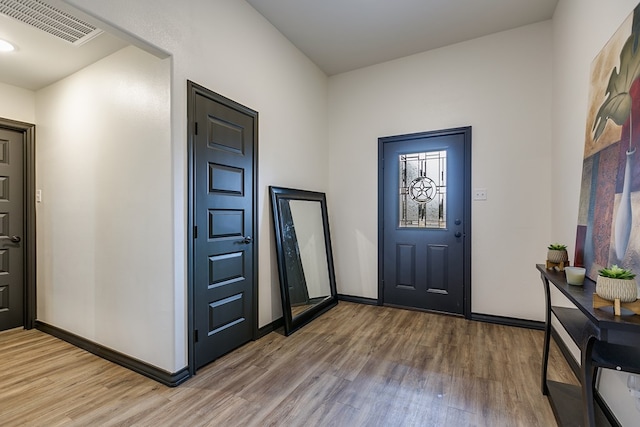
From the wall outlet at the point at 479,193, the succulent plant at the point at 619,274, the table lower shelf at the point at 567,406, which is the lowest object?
the table lower shelf at the point at 567,406

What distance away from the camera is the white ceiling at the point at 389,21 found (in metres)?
2.79

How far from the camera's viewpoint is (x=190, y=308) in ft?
7.19

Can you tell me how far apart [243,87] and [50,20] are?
1336mm

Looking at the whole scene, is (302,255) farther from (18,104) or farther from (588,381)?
(18,104)

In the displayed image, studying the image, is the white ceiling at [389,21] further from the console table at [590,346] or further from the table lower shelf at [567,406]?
the table lower shelf at [567,406]

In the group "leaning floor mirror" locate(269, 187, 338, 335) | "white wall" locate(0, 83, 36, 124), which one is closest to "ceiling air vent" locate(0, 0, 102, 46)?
"white wall" locate(0, 83, 36, 124)

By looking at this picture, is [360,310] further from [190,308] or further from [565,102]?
[565,102]

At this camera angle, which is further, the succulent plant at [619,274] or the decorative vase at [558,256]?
Result: the decorative vase at [558,256]

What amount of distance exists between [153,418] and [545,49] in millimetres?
4451

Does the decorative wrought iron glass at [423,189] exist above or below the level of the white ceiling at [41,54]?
below

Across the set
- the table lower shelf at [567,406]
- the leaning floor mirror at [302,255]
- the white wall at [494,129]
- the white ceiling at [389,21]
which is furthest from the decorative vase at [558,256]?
the white ceiling at [389,21]

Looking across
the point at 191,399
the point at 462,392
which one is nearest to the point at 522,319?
the point at 462,392

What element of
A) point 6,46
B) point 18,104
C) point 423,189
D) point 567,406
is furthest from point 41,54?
point 567,406

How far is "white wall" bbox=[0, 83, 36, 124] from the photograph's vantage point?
3.12 metres
